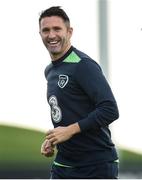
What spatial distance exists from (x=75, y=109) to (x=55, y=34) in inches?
20.7

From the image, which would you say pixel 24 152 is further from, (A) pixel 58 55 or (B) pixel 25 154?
(A) pixel 58 55

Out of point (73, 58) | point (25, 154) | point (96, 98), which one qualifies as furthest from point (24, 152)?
point (96, 98)

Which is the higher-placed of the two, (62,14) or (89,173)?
(62,14)

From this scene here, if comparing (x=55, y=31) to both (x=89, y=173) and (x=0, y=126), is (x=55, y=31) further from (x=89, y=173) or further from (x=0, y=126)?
(x=0, y=126)

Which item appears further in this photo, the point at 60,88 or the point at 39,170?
the point at 39,170

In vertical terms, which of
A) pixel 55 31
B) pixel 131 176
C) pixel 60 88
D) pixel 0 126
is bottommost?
pixel 131 176

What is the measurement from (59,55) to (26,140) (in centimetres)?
672

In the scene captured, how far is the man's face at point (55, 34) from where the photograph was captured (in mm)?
5051

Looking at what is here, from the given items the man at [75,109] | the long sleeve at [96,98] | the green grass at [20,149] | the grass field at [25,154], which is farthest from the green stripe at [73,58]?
the green grass at [20,149]

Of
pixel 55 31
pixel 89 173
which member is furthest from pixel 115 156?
pixel 55 31

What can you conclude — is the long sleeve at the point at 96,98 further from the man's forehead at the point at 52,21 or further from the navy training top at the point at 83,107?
the man's forehead at the point at 52,21

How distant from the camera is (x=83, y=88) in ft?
15.9

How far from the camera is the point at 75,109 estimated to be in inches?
194

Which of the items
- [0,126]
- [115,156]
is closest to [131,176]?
[0,126]
